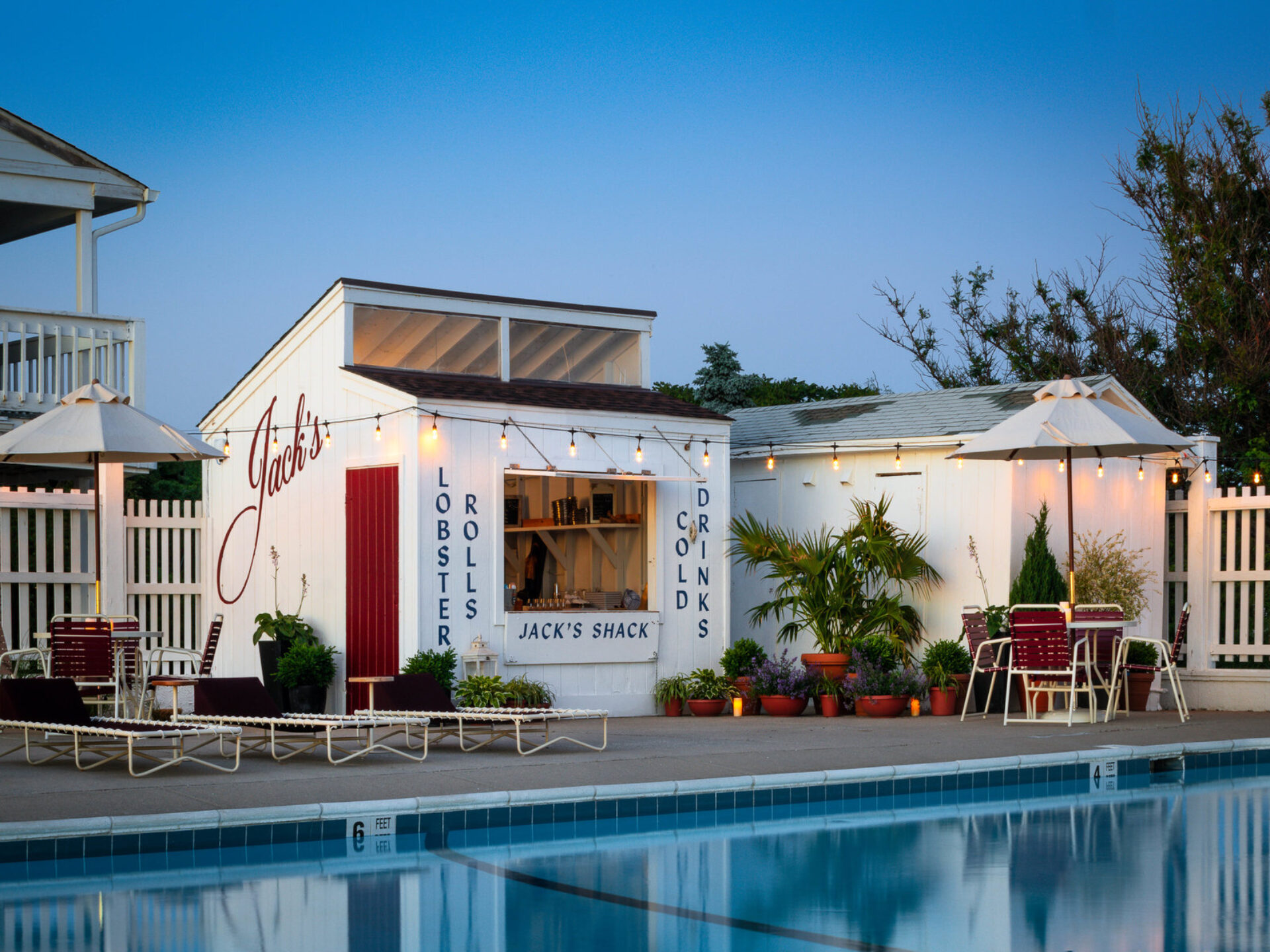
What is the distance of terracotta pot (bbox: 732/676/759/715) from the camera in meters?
13.5

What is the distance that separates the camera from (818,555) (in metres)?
13.6

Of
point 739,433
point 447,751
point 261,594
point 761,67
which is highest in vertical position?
point 761,67

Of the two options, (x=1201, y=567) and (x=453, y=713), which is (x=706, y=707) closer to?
(x=453, y=713)

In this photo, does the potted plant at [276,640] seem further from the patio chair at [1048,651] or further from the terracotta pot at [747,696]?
the patio chair at [1048,651]

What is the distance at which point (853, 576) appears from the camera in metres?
13.5

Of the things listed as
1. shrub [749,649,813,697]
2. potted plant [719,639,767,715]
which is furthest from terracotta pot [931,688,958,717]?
potted plant [719,639,767,715]

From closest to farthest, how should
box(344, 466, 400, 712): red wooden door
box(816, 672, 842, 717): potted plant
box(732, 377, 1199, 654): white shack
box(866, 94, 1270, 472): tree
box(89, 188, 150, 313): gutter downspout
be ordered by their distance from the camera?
1. box(344, 466, 400, 712): red wooden door
2. box(816, 672, 842, 717): potted plant
3. box(732, 377, 1199, 654): white shack
4. box(89, 188, 150, 313): gutter downspout
5. box(866, 94, 1270, 472): tree

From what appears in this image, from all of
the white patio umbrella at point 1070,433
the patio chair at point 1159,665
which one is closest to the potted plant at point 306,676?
the white patio umbrella at point 1070,433

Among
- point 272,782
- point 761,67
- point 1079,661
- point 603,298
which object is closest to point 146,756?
point 272,782

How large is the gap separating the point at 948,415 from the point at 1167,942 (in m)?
9.67

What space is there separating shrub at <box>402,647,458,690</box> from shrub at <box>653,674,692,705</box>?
7.44 ft

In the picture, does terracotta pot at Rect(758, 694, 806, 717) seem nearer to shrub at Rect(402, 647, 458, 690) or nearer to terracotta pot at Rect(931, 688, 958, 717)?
terracotta pot at Rect(931, 688, 958, 717)

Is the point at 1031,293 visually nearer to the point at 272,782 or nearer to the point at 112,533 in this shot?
the point at 112,533

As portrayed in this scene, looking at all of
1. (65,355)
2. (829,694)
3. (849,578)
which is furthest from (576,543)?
(65,355)
